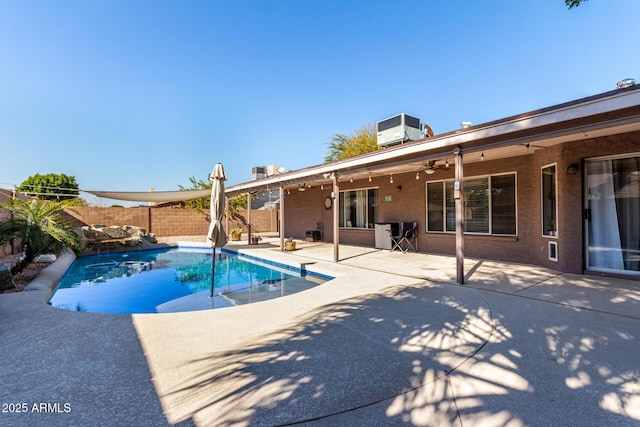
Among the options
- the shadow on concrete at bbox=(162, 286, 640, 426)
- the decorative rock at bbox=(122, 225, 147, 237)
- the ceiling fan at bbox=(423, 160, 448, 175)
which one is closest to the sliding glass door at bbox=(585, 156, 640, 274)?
the shadow on concrete at bbox=(162, 286, 640, 426)

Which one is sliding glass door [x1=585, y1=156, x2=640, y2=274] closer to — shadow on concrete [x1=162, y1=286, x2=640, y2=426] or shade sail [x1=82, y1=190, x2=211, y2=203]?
shadow on concrete [x1=162, y1=286, x2=640, y2=426]

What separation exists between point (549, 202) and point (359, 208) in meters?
6.09

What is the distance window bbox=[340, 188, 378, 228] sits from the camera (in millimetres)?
10961

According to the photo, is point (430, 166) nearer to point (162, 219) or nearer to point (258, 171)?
point (162, 219)

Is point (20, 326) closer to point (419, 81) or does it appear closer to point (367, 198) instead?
point (367, 198)

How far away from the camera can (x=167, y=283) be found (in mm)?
7383

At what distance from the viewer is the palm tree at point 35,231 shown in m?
5.91

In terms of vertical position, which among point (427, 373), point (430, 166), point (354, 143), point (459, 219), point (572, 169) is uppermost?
point (354, 143)

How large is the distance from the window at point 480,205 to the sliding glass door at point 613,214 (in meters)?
1.79

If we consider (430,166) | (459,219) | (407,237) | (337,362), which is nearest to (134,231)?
(407,237)

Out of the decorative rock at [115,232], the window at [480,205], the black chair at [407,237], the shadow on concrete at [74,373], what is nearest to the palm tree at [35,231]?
the shadow on concrete at [74,373]

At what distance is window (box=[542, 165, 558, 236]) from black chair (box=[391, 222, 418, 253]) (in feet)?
11.0

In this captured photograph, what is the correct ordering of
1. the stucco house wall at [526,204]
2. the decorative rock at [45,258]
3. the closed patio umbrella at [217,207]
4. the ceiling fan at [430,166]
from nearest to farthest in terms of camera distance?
the stucco house wall at [526,204] < the closed patio umbrella at [217,207] < the ceiling fan at [430,166] < the decorative rock at [45,258]

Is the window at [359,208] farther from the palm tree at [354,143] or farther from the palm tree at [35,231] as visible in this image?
the palm tree at [354,143]
